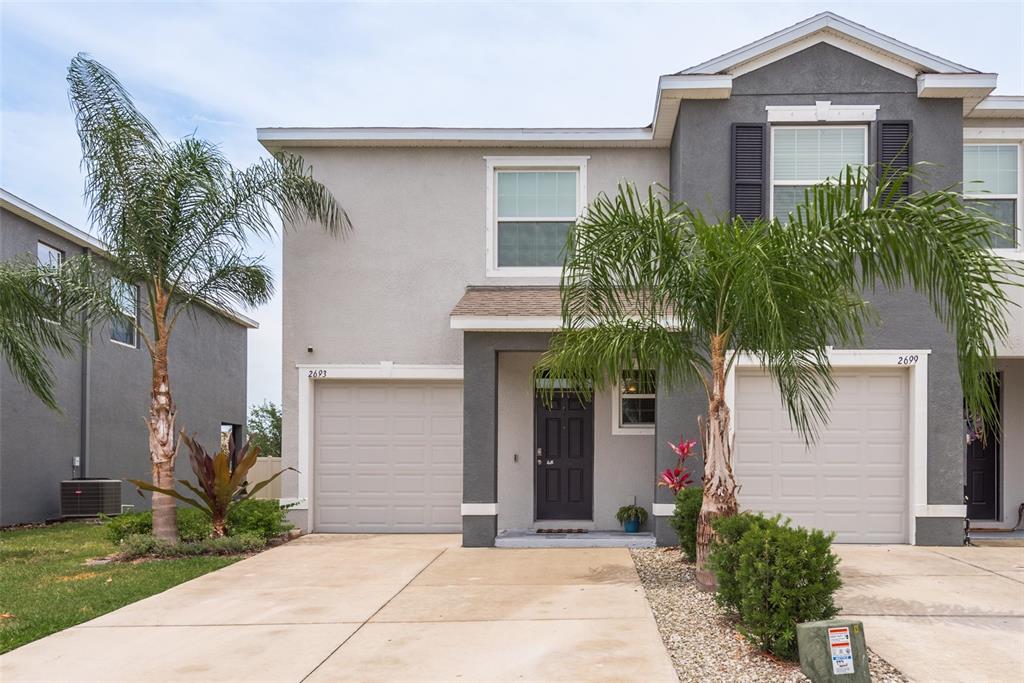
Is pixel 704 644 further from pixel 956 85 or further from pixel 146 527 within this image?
pixel 956 85

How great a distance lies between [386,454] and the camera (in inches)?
534

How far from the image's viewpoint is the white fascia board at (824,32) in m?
11.9

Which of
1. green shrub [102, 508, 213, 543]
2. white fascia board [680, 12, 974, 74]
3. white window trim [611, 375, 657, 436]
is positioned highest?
white fascia board [680, 12, 974, 74]

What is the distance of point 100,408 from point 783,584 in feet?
52.4

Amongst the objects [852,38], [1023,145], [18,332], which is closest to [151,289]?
[18,332]

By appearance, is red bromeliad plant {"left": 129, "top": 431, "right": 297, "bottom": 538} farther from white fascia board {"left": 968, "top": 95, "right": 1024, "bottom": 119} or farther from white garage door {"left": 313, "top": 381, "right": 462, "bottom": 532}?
white fascia board {"left": 968, "top": 95, "right": 1024, "bottom": 119}

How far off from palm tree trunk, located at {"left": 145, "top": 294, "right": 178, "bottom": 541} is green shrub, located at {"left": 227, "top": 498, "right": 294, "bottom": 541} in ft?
2.60

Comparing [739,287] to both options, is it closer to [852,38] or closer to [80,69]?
[852,38]

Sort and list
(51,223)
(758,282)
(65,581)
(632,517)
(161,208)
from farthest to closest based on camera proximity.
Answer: (51,223) < (632,517) < (161,208) < (65,581) < (758,282)

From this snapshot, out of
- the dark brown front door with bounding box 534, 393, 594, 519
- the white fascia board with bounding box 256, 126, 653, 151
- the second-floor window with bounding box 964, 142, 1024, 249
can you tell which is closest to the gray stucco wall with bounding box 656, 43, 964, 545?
the second-floor window with bounding box 964, 142, 1024, 249

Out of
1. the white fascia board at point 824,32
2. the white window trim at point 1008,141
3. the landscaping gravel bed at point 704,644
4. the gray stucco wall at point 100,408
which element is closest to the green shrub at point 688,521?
the landscaping gravel bed at point 704,644

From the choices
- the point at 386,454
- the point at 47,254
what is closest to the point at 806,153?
the point at 386,454

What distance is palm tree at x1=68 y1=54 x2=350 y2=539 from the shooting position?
11.2 m

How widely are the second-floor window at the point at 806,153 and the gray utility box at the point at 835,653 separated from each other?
7.88m
